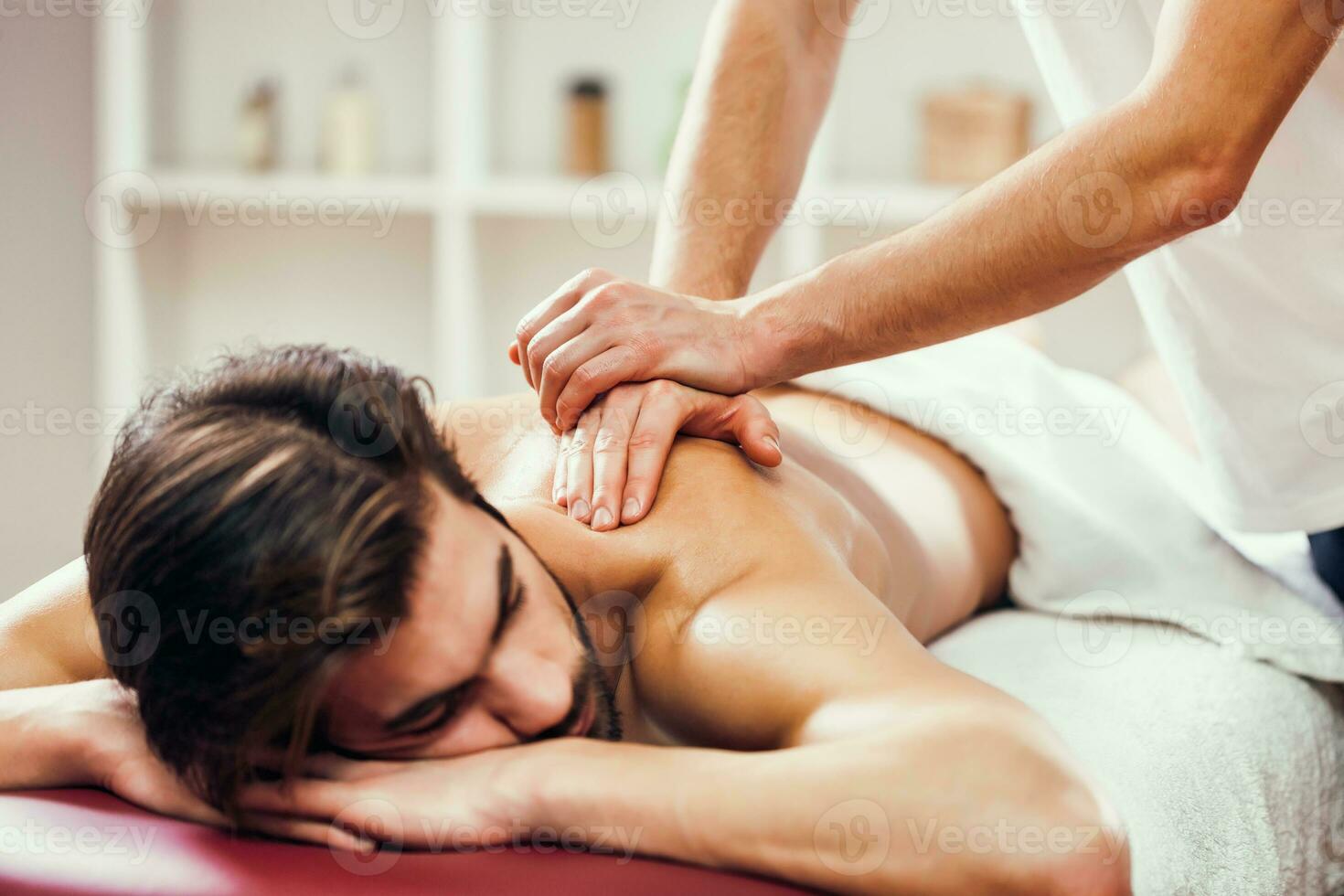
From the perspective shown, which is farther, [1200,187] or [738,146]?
[738,146]

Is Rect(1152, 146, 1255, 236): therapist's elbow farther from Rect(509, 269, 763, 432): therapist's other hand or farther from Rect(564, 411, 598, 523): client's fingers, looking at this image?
Rect(564, 411, 598, 523): client's fingers

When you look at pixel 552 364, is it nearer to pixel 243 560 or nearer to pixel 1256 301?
pixel 243 560

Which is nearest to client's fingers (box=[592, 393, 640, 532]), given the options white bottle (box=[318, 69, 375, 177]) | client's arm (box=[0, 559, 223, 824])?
client's arm (box=[0, 559, 223, 824])

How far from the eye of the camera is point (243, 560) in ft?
2.75

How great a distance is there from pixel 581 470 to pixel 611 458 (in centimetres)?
3

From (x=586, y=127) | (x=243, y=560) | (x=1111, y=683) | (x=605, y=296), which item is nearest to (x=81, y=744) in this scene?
(x=243, y=560)

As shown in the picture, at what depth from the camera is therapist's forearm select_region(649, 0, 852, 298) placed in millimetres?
1584

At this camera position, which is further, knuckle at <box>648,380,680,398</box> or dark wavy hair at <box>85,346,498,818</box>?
knuckle at <box>648,380,680,398</box>

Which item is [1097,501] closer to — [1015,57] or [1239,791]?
[1239,791]

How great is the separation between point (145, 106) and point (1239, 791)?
2.87 metres

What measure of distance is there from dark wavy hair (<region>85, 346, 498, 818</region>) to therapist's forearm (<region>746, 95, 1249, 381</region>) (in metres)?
0.45

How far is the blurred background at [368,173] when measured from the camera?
301 cm

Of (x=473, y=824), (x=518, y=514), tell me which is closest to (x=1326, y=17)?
(x=518, y=514)

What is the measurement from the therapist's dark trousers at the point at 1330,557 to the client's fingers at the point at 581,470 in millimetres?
944
